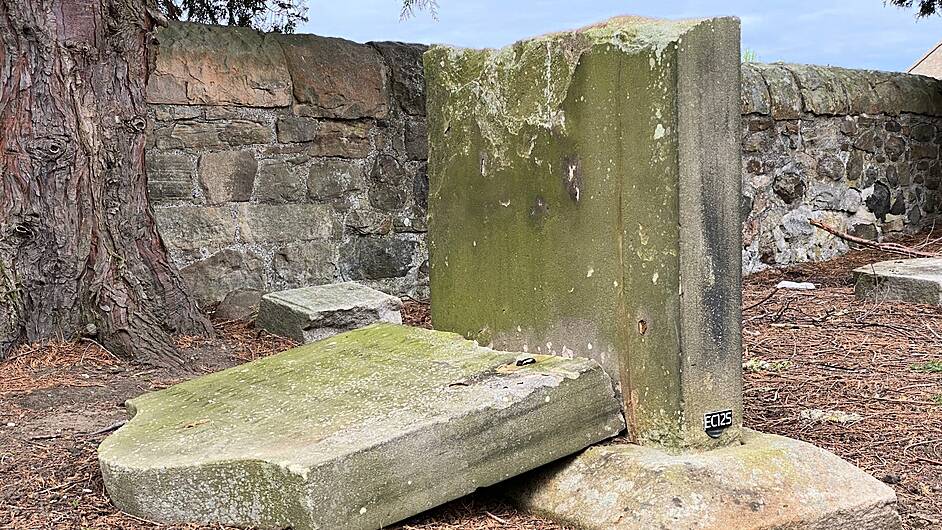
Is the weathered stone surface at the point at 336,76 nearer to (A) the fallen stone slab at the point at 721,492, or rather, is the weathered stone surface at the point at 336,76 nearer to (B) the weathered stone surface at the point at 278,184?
(B) the weathered stone surface at the point at 278,184

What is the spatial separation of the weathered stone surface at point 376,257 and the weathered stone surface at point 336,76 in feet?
2.45

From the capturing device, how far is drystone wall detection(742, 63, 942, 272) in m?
7.20

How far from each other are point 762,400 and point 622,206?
4.29ft

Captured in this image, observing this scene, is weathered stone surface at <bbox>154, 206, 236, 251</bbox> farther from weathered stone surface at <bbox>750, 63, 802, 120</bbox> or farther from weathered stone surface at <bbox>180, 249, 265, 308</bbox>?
weathered stone surface at <bbox>750, 63, 802, 120</bbox>

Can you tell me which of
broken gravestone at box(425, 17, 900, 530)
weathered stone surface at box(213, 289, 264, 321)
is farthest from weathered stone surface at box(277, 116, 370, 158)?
broken gravestone at box(425, 17, 900, 530)

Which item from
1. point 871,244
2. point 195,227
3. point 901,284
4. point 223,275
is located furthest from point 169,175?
point 901,284

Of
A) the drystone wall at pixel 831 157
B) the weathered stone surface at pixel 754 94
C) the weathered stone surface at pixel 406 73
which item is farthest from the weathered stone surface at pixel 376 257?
the weathered stone surface at pixel 754 94

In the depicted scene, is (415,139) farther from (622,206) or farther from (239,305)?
(622,206)

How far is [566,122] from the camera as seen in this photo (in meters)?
2.87

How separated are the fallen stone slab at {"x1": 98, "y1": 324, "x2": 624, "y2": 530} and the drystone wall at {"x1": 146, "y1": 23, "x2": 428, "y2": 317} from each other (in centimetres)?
243

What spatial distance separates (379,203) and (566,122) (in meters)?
3.25

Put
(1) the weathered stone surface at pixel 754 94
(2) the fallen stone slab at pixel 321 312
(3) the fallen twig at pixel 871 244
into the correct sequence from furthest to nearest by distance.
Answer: (1) the weathered stone surface at pixel 754 94 → (2) the fallen stone slab at pixel 321 312 → (3) the fallen twig at pixel 871 244

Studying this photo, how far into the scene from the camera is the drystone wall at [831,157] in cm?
720

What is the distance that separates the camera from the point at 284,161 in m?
5.62
